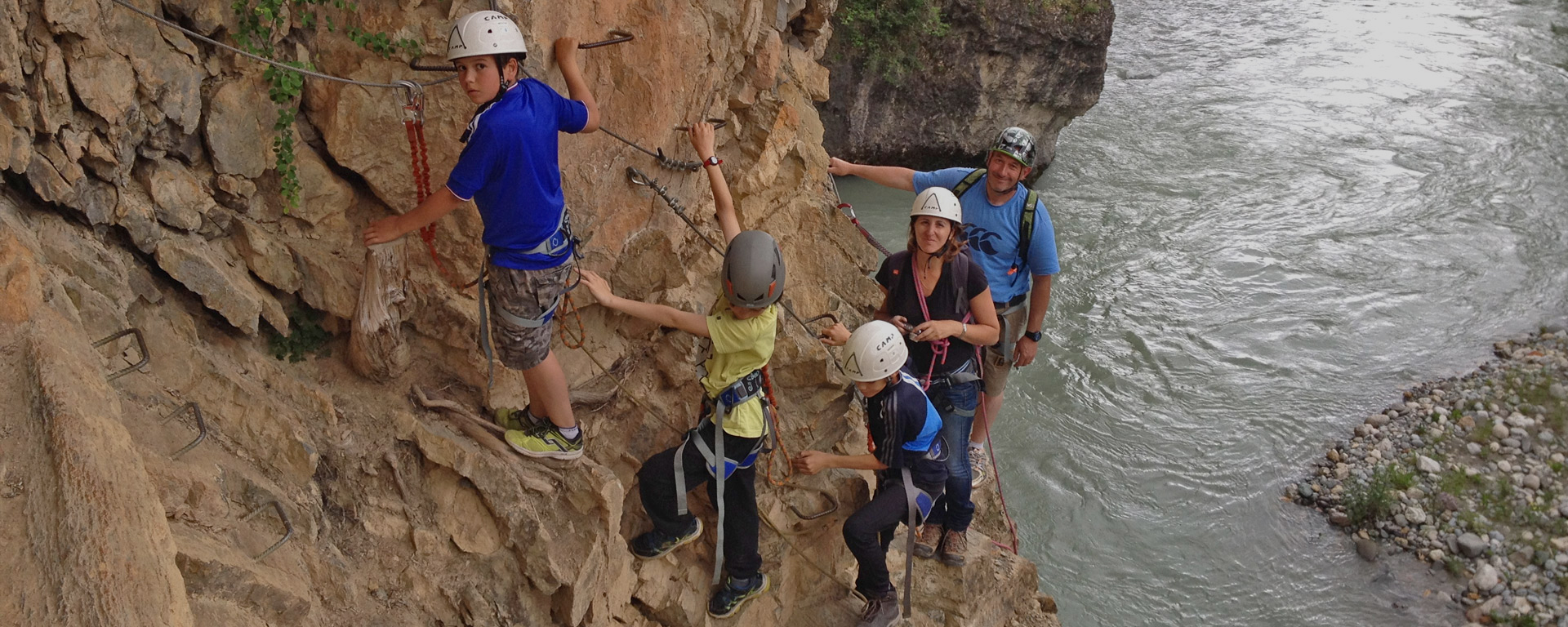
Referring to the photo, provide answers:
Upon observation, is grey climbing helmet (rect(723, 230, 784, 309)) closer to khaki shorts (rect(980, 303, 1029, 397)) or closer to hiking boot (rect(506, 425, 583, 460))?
hiking boot (rect(506, 425, 583, 460))

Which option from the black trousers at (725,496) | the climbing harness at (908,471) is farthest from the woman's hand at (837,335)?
the black trousers at (725,496)

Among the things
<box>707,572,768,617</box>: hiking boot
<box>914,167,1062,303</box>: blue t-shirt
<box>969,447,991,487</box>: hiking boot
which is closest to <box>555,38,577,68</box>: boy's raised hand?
<box>914,167,1062,303</box>: blue t-shirt

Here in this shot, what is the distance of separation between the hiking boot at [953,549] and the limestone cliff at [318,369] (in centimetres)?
11

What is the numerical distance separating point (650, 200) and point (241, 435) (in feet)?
7.43

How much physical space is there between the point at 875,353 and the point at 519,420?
157cm

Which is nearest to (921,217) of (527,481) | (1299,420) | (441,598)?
(527,481)

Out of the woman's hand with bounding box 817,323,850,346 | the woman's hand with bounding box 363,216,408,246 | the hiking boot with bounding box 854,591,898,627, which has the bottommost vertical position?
the hiking boot with bounding box 854,591,898,627

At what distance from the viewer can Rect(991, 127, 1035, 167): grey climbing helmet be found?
491 centimetres

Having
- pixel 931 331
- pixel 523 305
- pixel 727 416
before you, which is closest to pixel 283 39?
pixel 523 305

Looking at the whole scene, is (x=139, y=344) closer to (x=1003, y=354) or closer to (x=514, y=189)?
(x=514, y=189)

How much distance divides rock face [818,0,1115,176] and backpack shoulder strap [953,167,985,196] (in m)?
9.02

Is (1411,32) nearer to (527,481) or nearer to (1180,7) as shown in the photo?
(1180,7)

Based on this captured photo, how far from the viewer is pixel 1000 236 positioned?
505 cm

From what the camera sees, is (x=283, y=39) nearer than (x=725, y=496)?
Yes
